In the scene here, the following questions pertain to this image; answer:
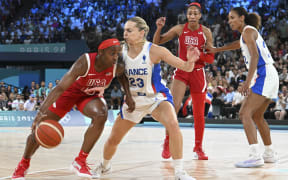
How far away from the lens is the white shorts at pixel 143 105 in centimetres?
418

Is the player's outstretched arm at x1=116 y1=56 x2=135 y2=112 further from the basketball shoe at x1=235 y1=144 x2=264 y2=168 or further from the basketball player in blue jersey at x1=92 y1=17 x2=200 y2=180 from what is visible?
the basketball shoe at x1=235 y1=144 x2=264 y2=168

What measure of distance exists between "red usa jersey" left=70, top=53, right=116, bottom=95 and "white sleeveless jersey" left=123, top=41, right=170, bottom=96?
18 centimetres

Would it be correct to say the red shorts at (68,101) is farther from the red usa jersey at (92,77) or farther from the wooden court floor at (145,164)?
the wooden court floor at (145,164)

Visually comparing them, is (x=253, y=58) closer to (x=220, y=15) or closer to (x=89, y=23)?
(x=220, y=15)

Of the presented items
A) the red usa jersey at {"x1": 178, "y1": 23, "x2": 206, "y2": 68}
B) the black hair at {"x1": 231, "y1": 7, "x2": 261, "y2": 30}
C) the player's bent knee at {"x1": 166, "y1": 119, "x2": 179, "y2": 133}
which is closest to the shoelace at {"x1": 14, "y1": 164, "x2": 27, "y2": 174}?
the player's bent knee at {"x1": 166, "y1": 119, "x2": 179, "y2": 133}

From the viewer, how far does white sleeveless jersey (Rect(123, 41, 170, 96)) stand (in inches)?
164

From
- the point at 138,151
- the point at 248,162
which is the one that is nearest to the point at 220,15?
the point at 138,151

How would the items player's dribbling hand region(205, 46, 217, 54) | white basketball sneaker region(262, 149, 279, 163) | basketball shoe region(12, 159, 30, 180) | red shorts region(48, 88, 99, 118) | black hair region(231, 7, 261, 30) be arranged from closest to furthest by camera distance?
1. basketball shoe region(12, 159, 30, 180)
2. red shorts region(48, 88, 99, 118)
3. black hair region(231, 7, 261, 30)
4. white basketball sneaker region(262, 149, 279, 163)
5. player's dribbling hand region(205, 46, 217, 54)

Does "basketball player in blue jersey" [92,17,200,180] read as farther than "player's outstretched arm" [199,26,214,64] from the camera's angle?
No

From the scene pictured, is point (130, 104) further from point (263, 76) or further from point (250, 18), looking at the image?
point (250, 18)

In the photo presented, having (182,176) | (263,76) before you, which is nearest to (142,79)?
(182,176)

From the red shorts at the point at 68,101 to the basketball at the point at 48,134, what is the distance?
41 cm

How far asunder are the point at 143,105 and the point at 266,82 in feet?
5.88

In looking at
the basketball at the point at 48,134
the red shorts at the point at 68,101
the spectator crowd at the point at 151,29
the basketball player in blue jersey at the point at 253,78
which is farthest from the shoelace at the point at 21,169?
the spectator crowd at the point at 151,29
